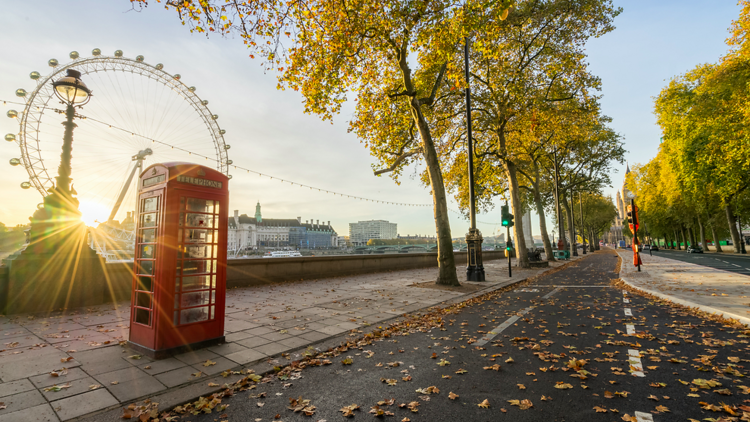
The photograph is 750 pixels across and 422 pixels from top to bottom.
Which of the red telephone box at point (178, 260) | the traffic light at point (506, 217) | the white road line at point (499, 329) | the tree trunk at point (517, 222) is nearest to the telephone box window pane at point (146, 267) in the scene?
the red telephone box at point (178, 260)

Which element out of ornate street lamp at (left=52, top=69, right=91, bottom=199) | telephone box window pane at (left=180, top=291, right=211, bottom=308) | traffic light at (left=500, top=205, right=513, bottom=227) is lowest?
telephone box window pane at (left=180, top=291, right=211, bottom=308)

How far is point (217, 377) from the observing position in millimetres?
3924

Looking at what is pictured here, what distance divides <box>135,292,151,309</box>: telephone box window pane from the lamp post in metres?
4.26

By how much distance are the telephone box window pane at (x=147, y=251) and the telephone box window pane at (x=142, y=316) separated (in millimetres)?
748

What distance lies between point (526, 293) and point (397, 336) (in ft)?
23.0

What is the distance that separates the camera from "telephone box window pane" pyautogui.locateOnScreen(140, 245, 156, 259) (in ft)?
15.6

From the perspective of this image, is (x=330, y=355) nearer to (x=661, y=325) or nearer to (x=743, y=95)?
(x=661, y=325)

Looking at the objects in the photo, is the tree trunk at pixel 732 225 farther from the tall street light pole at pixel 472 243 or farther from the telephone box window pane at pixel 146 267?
the telephone box window pane at pixel 146 267

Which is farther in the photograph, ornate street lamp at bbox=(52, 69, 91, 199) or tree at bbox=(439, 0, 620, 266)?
tree at bbox=(439, 0, 620, 266)

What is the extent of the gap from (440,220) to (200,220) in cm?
872

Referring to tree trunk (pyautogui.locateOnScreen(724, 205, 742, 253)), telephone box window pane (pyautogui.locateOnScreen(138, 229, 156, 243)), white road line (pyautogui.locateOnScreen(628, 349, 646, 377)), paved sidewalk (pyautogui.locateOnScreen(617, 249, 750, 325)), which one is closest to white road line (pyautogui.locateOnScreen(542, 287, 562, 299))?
paved sidewalk (pyautogui.locateOnScreen(617, 249, 750, 325))

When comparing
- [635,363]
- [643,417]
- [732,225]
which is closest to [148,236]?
[643,417]

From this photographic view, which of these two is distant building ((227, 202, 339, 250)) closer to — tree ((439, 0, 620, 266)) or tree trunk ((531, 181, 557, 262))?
tree trunk ((531, 181, 557, 262))

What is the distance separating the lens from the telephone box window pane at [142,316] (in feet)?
15.4
